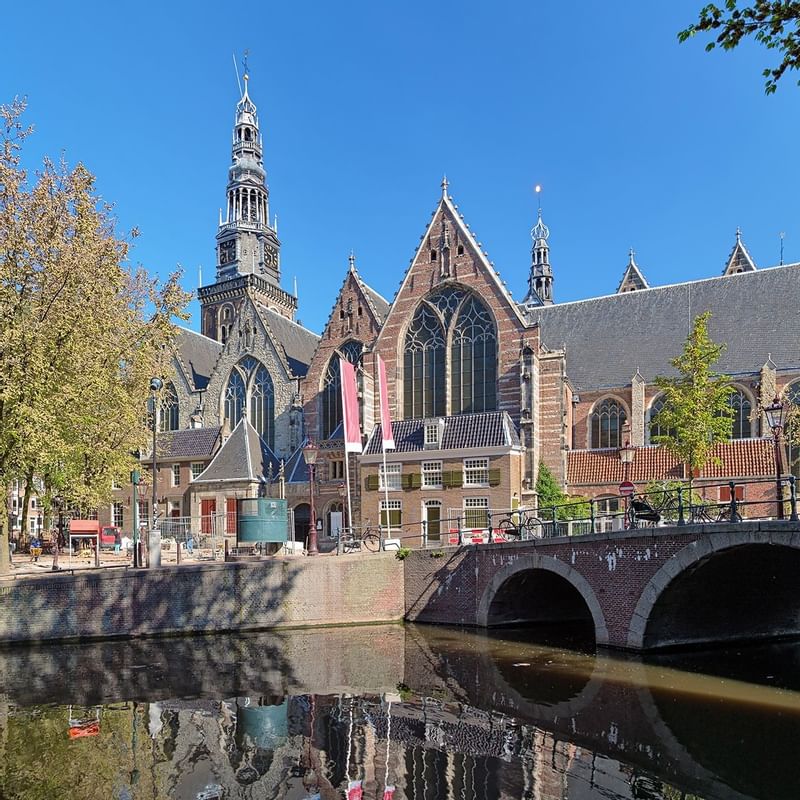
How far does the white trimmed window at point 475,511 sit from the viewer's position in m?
31.7

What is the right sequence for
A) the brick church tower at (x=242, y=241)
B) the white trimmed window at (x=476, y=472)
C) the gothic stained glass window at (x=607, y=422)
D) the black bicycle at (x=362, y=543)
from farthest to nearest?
the brick church tower at (x=242, y=241) < the gothic stained glass window at (x=607, y=422) < the white trimmed window at (x=476, y=472) < the black bicycle at (x=362, y=543)

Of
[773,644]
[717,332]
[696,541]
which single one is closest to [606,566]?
[696,541]

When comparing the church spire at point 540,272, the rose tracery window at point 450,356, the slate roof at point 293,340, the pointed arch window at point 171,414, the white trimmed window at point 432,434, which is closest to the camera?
the white trimmed window at point 432,434

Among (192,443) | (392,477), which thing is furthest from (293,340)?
(392,477)

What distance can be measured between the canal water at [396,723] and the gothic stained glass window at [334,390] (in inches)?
834

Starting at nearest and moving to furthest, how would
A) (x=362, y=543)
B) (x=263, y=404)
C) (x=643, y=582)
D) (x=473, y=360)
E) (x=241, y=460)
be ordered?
(x=643, y=582) → (x=362, y=543) → (x=473, y=360) → (x=241, y=460) → (x=263, y=404)

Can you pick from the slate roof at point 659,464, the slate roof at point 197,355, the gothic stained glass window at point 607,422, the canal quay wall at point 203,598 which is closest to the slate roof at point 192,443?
the slate roof at point 197,355

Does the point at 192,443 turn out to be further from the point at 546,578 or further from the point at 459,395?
the point at 546,578

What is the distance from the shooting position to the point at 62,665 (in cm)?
1775

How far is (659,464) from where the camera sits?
34.7 metres

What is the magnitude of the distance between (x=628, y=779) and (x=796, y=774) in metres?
2.69

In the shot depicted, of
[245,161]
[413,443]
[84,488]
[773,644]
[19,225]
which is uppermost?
[245,161]

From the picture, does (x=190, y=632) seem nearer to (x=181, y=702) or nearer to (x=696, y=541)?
(x=181, y=702)

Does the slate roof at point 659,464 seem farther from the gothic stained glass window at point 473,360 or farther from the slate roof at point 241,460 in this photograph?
the slate roof at point 241,460
